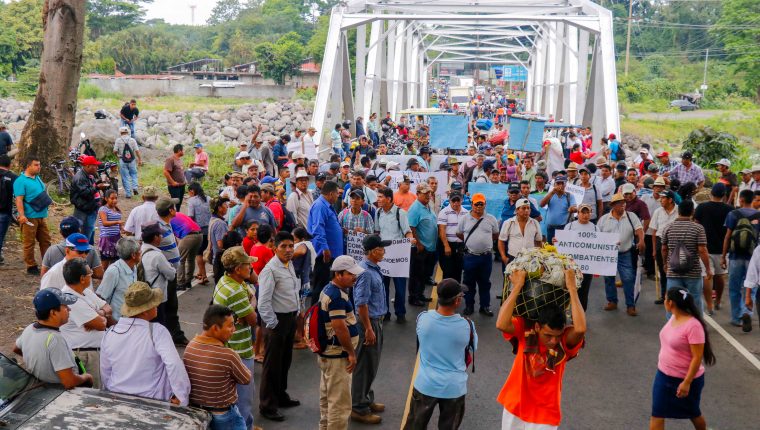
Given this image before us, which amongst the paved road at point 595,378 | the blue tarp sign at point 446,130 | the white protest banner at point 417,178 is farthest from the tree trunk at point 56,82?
the blue tarp sign at point 446,130

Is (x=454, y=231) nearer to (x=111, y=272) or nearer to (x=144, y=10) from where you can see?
(x=111, y=272)

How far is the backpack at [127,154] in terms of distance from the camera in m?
15.6

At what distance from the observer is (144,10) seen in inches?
2975

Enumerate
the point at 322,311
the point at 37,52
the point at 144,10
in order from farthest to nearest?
1. the point at 144,10
2. the point at 37,52
3. the point at 322,311

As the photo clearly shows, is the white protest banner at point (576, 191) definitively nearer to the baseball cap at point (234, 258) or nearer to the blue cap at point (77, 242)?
the baseball cap at point (234, 258)

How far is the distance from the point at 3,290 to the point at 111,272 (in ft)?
13.3

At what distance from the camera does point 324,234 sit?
358 inches

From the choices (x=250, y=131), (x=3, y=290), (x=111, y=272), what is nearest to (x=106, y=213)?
(x=3, y=290)

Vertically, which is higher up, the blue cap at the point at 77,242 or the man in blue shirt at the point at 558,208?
the blue cap at the point at 77,242

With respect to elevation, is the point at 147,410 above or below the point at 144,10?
below

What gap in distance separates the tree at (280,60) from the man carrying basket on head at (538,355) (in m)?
56.0

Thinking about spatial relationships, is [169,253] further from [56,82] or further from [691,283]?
[56,82]

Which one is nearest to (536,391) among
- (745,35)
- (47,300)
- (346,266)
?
(346,266)

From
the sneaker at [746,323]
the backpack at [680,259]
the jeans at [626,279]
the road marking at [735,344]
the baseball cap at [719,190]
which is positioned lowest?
the road marking at [735,344]
